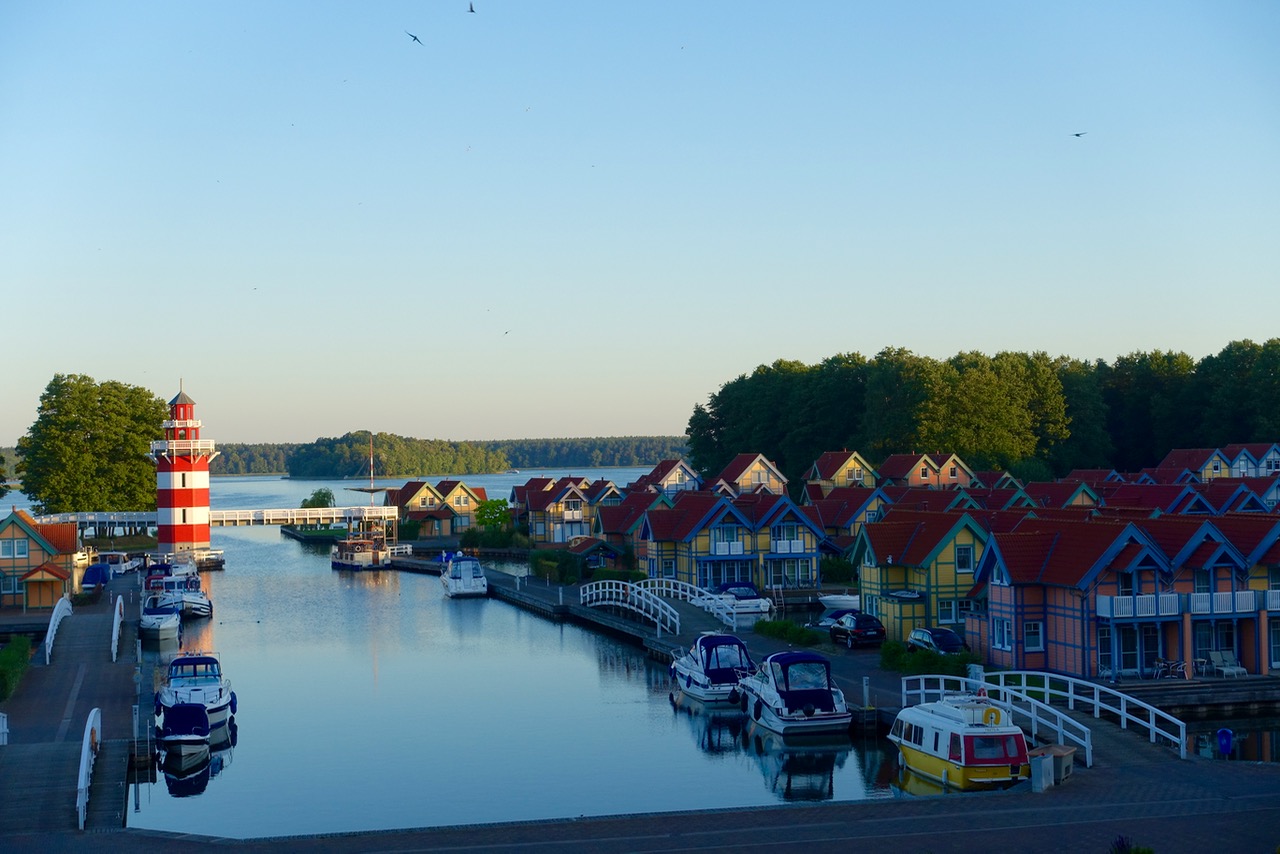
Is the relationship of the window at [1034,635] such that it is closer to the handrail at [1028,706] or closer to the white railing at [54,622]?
the handrail at [1028,706]

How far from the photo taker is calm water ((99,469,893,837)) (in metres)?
30.8

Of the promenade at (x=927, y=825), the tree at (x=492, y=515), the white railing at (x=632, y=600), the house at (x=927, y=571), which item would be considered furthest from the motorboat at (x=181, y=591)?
the tree at (x=492, y=515)

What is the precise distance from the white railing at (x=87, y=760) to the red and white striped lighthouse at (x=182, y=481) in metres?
56.7

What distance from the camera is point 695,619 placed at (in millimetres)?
56406

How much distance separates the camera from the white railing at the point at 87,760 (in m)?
25.7

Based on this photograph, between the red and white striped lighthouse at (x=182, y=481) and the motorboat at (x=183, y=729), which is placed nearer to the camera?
the motorboat at (x=183, y=729)

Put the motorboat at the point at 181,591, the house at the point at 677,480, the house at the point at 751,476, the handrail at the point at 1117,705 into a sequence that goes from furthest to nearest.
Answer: the house at the point at 677,480 → the house at the point at 751,476 → the motorboat at the point at 181,591 → the handrail at the point at 1117,705

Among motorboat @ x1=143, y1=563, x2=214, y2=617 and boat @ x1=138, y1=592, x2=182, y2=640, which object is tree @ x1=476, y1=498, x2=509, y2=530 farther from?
boat @ x1=138, y1=592, x2=182, y2=640

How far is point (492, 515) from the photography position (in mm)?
111875

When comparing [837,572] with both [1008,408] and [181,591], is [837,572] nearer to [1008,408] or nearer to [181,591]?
[181,591]

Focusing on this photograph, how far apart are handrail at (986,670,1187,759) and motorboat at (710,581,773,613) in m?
18.9

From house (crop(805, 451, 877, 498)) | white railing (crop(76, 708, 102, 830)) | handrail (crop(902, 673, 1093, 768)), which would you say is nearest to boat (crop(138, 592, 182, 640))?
white railing (crop(76, 708, 102, 830))

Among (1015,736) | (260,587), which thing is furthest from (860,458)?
(1015,736)

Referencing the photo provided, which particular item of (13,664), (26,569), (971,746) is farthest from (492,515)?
(971,746)
